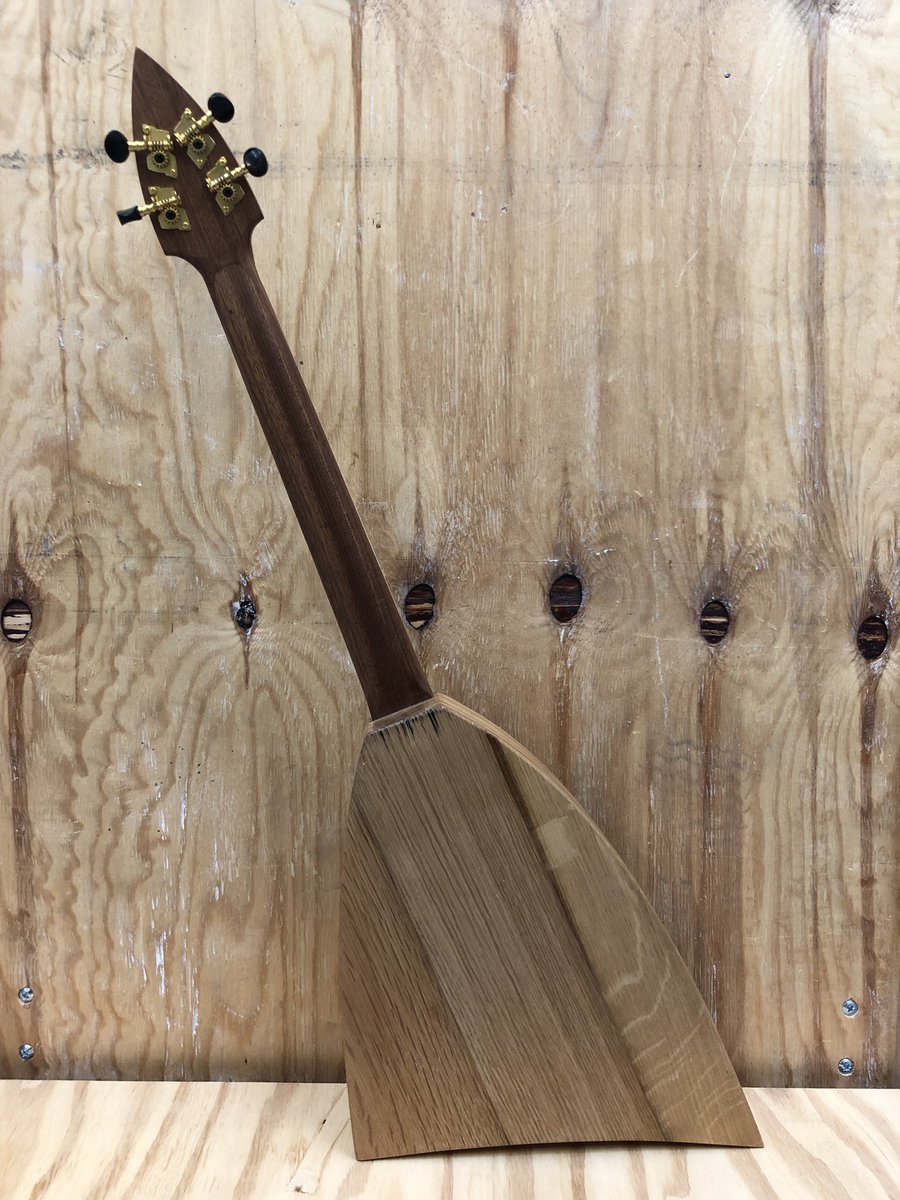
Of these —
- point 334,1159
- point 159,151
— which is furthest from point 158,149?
point 334,1159

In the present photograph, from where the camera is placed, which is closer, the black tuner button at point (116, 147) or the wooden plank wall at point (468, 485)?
the black tuner button at point (116, 147)

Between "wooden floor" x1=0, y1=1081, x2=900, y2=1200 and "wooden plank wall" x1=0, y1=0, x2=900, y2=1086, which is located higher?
"wooden plank wall" x1=0, y1=0, x2=900, y2=1086

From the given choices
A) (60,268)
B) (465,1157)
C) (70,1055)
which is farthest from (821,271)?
(70,1055)

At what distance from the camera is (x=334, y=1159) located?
639 mm

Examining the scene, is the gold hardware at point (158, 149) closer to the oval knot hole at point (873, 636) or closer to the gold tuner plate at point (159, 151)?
the gold tuner plate at point (159, 151)

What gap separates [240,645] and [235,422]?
19 cm

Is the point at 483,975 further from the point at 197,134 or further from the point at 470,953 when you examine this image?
the point at 197,134

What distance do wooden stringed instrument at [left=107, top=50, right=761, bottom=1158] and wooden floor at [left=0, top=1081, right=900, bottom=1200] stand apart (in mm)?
21

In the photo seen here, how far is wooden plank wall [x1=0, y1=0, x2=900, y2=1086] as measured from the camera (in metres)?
0.69

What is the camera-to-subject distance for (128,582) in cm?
72

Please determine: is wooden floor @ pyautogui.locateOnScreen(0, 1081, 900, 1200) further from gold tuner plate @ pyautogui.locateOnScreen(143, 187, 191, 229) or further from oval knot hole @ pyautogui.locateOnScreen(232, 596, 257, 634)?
gold tuner plate @ pyautogui.locateOnScreen(143, 187, 191, 229)

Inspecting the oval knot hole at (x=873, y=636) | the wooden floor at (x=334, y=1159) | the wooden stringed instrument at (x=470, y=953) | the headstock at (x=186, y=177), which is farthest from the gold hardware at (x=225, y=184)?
the wooden floor at (x=334, y=1159)

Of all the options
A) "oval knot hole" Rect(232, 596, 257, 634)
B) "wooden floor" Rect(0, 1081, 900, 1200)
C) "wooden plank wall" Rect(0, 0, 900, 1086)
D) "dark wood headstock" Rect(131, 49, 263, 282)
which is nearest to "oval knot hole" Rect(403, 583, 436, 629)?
"wooden plank wall" Rect(0, 0, 900, 1086)

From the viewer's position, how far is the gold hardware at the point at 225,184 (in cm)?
57
